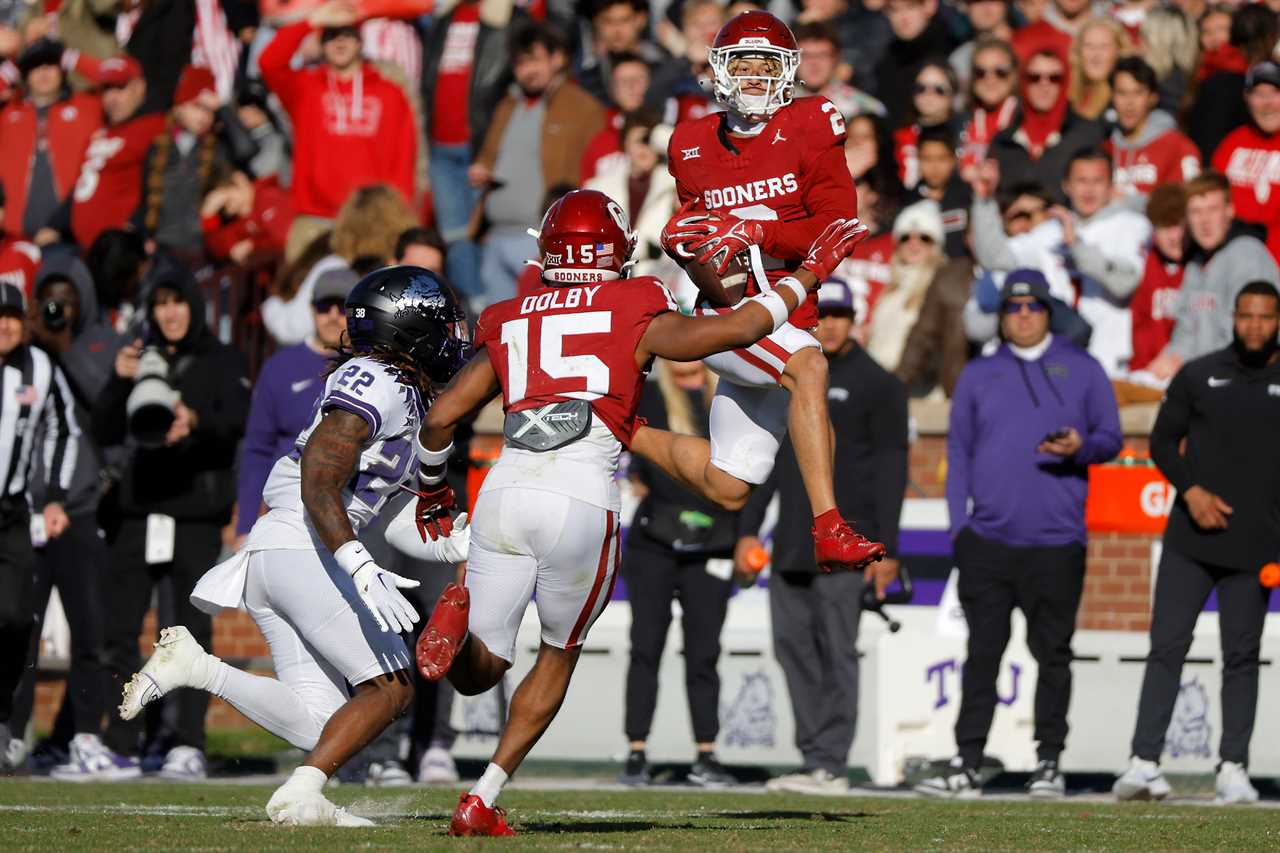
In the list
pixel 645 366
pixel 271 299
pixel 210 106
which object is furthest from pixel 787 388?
pixel 210 106

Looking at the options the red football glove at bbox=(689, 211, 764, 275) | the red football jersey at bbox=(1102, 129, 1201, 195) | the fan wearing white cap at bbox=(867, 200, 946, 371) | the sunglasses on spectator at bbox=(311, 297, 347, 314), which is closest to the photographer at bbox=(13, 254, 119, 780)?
the sunglasses on spectator at bbox=(311, 297, 347, 314)

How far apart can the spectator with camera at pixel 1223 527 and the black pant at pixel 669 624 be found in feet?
7.15

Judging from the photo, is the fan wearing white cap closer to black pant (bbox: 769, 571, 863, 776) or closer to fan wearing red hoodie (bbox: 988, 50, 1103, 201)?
fan wearing red hoodie (bbox: 988, 50, 1103, 201)

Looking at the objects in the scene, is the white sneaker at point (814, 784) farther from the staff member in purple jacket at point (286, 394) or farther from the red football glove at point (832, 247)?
the red football glove at point (832, 247)

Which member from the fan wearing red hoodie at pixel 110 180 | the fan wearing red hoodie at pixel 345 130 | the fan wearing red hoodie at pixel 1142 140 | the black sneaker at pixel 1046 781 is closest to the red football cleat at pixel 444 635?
the black sneaker at pixel 1046 781

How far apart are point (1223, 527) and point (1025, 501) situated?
972mm

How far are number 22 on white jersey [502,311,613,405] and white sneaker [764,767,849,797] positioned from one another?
4.13 meters

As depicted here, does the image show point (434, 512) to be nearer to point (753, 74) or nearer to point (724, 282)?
point (724, 282)

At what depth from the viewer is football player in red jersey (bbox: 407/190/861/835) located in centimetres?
746

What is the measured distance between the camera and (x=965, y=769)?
11.0 meters

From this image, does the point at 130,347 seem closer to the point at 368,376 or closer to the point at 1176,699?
the point at 368,376

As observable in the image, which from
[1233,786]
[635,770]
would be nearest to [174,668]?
[635,770]

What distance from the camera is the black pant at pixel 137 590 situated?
12.0 metres

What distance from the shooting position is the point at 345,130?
49.8ft
